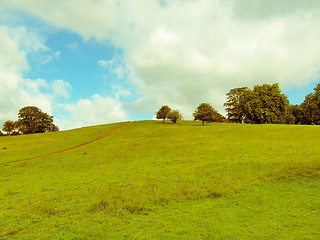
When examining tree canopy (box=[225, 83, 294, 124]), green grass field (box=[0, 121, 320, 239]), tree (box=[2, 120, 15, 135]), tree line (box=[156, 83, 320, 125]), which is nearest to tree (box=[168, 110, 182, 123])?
tree line (box=[156, 83, 320, 125])

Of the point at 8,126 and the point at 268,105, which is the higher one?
the point at 268,105

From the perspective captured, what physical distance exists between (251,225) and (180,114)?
281 feet

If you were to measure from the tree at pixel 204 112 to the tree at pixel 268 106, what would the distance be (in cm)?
1432

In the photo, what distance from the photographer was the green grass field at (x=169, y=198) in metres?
11.1

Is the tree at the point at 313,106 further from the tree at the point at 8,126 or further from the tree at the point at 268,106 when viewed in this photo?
the tree at the point at 8,126

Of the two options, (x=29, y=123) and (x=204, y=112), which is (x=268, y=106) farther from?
(x=29, y=123)

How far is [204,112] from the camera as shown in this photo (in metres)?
77.4

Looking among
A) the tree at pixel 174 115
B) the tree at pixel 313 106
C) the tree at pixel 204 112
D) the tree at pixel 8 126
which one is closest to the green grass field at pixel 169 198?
the tree at pixel 204 112

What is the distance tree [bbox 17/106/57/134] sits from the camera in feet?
333

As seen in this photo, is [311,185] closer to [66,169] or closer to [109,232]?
[109,232]

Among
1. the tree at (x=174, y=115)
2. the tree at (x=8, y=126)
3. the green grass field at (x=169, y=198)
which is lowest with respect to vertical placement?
the green grass field at (x=169, y=198)

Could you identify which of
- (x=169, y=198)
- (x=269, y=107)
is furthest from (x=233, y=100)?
(x=169, y=198)

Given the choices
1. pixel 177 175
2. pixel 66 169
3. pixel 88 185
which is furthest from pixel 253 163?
pixel 66 169

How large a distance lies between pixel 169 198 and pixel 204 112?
6406 cm
